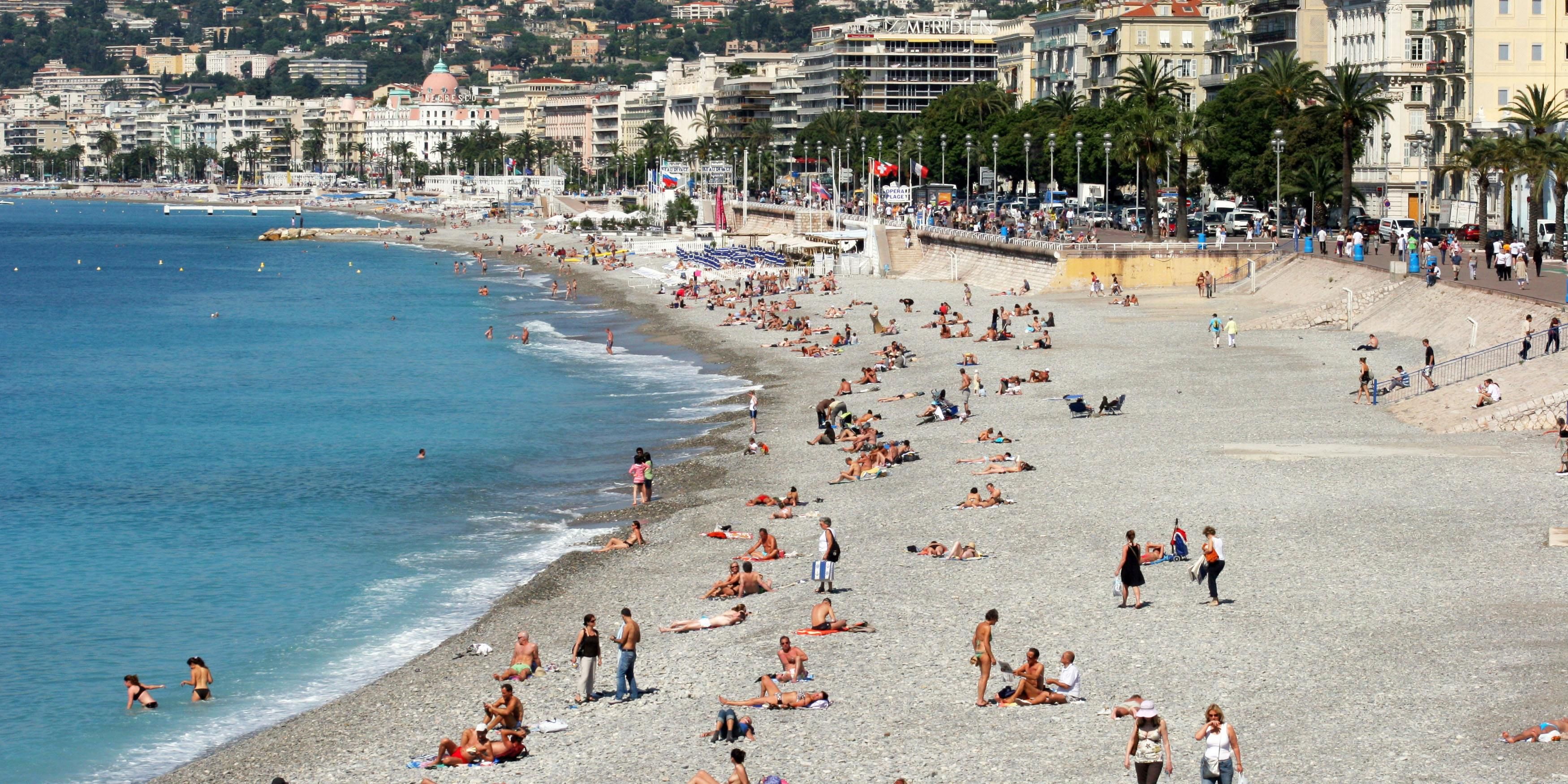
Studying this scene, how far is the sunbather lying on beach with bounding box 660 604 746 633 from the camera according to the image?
73.0 feet

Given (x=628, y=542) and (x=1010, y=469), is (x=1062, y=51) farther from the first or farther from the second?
(x=628, y=542)

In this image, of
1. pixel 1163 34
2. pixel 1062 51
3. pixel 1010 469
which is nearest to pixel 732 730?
pixel 1010 469

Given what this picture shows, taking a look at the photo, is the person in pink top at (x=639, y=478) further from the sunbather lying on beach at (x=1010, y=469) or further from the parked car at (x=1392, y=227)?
the parked car at (x=1392, y=227)

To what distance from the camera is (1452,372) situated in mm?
34812

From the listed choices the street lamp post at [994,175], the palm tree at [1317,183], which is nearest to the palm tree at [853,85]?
the street lamp post at [994,175]

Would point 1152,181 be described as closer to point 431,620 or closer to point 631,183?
point 431,620

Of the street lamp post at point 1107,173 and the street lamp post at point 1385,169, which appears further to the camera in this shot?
the street lamp post at point 1385,169

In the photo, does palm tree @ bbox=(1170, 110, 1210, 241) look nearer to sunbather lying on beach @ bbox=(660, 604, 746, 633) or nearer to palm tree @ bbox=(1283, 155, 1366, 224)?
palm tree @ bbox=(1283, 155, 1366, 224)

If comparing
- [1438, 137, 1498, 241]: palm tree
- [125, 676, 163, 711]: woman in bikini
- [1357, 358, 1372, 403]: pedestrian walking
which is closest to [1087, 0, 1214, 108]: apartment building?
[1438, 137, 1498, 241]: palm tree

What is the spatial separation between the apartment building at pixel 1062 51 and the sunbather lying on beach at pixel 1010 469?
84153mm

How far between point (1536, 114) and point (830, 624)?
42.2 meters

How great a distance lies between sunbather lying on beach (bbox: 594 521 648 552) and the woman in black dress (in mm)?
9174

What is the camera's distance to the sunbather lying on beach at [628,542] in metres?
27.8

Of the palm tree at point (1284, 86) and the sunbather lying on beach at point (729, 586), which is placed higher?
the palm tree at point (1284, 86)
